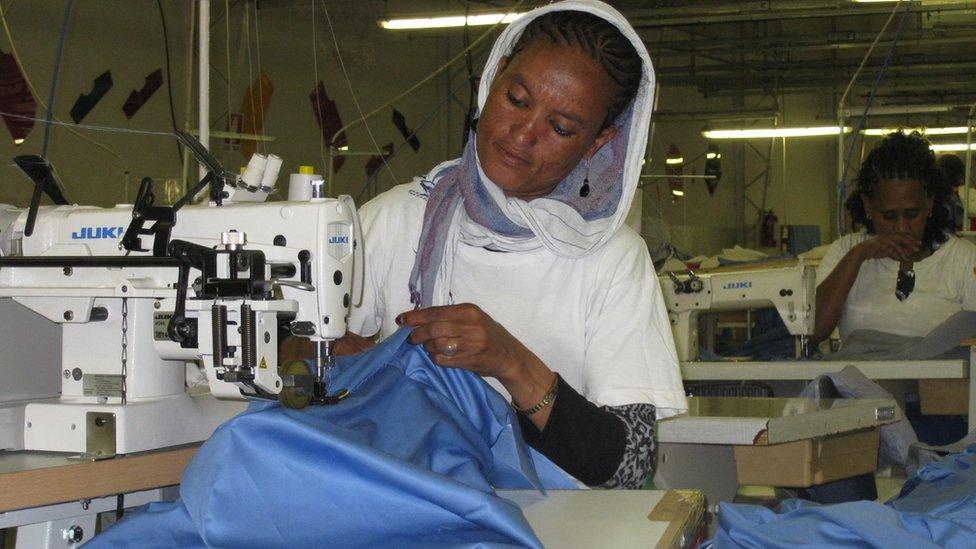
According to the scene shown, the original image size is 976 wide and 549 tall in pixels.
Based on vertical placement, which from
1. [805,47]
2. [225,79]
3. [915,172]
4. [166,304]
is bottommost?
[166,304]

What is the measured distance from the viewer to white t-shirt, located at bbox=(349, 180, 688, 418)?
1665 millimetres

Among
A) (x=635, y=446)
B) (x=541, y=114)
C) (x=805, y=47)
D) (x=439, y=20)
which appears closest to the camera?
(x=635, y=446)

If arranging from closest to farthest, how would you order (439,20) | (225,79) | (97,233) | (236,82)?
(97,233), (439,20), (225,79), (236,82)

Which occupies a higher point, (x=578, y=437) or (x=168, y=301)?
(x=168, y=301)

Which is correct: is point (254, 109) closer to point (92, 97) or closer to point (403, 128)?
point (92, 97)

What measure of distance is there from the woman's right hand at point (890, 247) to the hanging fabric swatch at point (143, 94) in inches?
187

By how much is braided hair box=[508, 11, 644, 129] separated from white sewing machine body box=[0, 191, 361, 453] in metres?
0.42

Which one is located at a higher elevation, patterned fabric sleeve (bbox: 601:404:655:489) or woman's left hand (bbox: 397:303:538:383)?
woman's left hand (bbox: 397:303:538:383)

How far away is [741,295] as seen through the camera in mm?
3713

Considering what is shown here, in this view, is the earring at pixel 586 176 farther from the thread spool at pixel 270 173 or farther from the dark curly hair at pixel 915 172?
the dark curly hair at pixel 915 172

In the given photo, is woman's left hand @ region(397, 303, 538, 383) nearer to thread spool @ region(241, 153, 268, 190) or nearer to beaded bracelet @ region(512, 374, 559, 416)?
beaded bracelet @ region(512, 374, 559, 416)

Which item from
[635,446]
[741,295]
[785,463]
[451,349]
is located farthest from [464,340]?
[741,295]

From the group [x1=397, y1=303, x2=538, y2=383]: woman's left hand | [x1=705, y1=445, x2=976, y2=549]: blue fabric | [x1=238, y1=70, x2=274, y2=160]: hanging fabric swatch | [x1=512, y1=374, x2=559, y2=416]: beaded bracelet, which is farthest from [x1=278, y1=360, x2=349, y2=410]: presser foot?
[x1=238, y1=70, x2=274, y2=160]: hanging fabric swatch

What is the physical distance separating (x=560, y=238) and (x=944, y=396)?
2163mm
